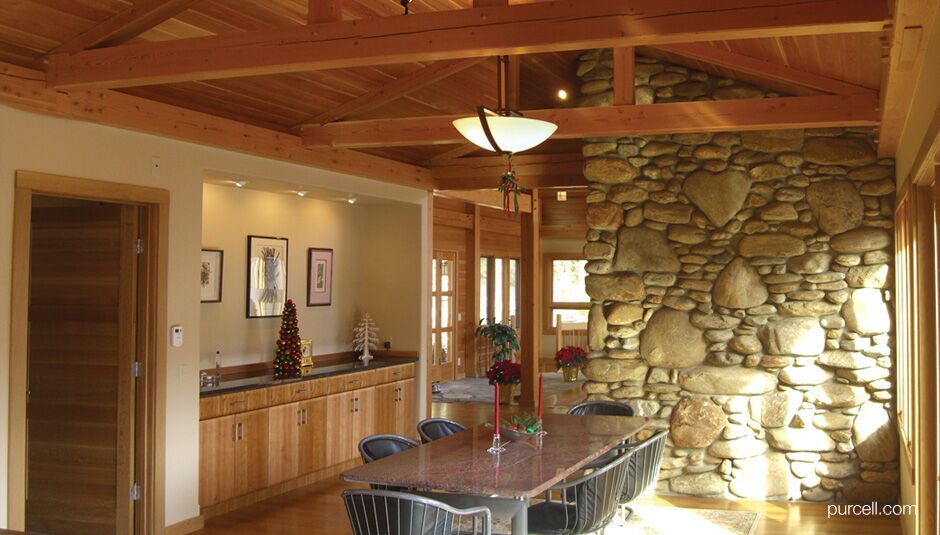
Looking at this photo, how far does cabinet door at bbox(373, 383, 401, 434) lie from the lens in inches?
314

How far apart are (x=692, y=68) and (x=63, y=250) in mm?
4559

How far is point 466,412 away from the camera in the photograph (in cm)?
1053

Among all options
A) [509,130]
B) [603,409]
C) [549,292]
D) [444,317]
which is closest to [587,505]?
[509,130]

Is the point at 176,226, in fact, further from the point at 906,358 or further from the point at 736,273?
the point at 906,358

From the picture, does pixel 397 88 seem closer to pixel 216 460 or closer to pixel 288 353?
pixel 288 353

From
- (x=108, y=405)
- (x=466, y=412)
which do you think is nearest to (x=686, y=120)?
(x=108, y=405)

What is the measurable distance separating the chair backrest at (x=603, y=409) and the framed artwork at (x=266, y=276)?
2819 millimetres

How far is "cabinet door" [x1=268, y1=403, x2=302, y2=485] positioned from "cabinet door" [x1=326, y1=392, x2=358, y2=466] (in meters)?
0.42

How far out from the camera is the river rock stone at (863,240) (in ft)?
20.9

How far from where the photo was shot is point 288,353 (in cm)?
707

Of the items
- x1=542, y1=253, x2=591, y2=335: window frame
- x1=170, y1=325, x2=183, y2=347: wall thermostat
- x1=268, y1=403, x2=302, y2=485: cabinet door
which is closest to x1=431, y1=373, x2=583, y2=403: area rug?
x1=542, y1=253, x2=591, y2=335: window frame

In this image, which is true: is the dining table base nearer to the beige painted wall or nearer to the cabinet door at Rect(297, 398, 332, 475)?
the beige painted wall

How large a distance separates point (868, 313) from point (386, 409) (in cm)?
402

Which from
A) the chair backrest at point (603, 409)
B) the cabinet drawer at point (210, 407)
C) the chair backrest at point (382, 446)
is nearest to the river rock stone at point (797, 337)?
the chair backrest at point (603, 409)
